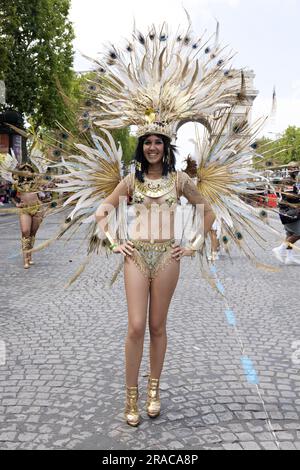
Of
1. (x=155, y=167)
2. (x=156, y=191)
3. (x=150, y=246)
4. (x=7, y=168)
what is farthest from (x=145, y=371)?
(x=7, y=168)

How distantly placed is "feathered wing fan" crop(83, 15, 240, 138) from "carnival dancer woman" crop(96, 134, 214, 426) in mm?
230

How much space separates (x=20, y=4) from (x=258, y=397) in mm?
25918

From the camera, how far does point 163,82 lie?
126 inches

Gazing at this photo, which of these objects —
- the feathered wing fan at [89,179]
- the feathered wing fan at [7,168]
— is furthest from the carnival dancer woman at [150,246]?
the feathered wing fan at [7,168]

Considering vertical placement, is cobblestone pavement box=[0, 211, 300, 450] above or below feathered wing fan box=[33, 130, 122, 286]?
below

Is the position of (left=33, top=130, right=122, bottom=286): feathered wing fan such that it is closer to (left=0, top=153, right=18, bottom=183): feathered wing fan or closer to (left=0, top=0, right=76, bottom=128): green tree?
(left=0, top=153, right=18, bottom=183): feathered wing fan

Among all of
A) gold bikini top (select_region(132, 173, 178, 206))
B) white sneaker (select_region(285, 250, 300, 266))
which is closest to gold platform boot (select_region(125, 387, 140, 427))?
gold bikini top (select_region(132, 173, 178, 206))

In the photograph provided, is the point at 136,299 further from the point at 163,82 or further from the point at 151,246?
the point at 163,82

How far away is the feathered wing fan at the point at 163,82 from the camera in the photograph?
3.20 meters

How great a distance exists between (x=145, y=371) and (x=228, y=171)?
180 cm

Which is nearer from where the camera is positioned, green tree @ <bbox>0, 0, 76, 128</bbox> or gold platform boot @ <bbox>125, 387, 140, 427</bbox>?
gold platform boot @ <bbox>125, 387, 140, 427</bbox>

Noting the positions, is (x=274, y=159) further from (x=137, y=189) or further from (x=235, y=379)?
(x=235, y=379)

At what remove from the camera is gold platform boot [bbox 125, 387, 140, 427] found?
311 centimetres
